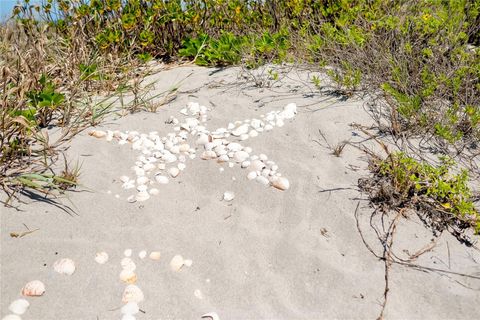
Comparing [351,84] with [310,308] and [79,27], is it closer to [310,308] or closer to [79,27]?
[310,308]

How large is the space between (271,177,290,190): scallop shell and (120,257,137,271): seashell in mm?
1003

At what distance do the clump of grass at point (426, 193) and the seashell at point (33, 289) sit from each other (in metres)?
1.86

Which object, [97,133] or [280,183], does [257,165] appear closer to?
[280,183]

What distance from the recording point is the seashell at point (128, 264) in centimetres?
204

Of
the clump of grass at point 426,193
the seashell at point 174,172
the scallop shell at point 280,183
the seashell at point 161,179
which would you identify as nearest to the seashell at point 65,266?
the seashell at point 161,179

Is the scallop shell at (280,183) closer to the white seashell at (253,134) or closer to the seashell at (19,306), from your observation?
the white seashell at (253,134)

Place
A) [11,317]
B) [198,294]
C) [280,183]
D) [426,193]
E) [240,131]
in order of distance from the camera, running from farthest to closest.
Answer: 1. [240,131]
2. [280,183]
3. [426,193]
4. [198,294]
5. [11,317]

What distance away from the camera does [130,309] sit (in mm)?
1835

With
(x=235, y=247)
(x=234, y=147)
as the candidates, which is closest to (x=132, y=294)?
(x=235, y=247)

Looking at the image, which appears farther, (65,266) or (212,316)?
(65,266)

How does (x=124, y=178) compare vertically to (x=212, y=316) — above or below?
above

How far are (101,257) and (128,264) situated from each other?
0.47 ft

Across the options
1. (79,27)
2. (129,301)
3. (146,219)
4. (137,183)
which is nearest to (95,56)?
(79,27)

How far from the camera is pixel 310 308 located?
1926 millimetres
